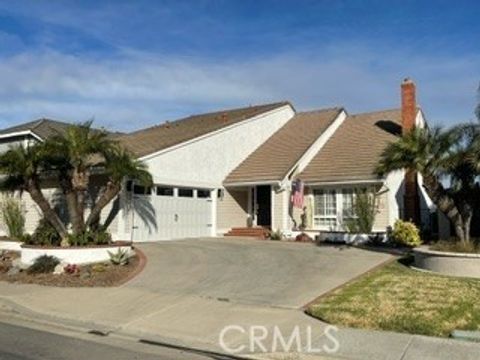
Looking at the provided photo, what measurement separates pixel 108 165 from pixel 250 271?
230 inches

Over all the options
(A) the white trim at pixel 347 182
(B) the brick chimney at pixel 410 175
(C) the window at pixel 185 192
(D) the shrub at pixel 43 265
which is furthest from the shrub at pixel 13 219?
(B) the brick chimney at pixel 410 175

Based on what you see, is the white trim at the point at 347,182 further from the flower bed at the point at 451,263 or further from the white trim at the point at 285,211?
the flower bed at the point at 451,263

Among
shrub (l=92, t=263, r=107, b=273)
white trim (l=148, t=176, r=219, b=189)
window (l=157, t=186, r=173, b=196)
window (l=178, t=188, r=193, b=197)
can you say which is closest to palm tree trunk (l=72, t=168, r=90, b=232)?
shrub (l=92, t=263, r=107, b=273)

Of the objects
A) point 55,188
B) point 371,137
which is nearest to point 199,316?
point 55,188

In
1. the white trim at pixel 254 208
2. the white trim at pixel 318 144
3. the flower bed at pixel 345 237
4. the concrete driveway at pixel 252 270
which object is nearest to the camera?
the concrete driveway at pixel 252 270

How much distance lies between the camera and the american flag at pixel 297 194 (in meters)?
25.3

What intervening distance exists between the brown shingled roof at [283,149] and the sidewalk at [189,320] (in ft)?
41.7

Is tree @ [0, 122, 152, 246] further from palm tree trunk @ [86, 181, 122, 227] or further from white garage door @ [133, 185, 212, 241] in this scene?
white garage door @ [133, 185, 212, 241]

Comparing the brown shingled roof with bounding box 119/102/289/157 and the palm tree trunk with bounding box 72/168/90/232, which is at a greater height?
the brown shingled roof with bounding box 119/102/289/157

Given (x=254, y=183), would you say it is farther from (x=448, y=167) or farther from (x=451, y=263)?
(x=451, y=263)

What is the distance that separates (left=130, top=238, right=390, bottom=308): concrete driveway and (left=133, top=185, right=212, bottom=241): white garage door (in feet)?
4.48

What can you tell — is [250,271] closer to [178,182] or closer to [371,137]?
[178,182]

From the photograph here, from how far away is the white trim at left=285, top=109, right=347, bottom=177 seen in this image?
26.8m

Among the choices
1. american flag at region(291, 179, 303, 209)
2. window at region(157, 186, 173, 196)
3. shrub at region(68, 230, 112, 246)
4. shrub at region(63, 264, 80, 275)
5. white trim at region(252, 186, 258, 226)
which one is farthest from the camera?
white trim at region(252, 186, 258, 226)
